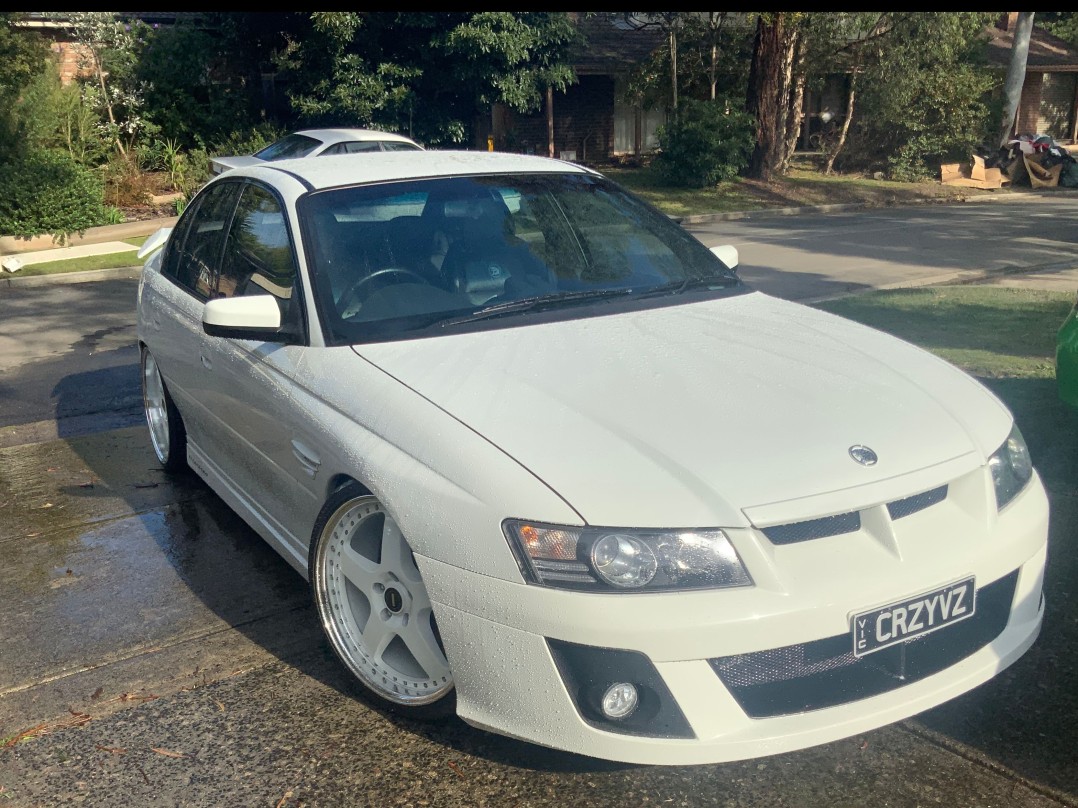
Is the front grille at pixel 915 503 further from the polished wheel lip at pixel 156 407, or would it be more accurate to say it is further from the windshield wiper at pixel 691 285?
the polished wheel lip at pixel 156 407

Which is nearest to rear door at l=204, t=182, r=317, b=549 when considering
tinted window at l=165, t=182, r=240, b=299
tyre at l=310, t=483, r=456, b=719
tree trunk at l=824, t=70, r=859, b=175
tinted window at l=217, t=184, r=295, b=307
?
tinted window at l=217, t=184, r=295, b=307

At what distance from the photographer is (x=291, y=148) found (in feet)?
55.3

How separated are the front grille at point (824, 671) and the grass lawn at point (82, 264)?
1297 cm

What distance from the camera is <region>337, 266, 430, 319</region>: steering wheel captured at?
3.77 metres

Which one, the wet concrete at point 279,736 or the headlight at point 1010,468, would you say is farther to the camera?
the headlight at point 1010,468

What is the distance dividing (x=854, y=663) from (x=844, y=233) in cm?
1578

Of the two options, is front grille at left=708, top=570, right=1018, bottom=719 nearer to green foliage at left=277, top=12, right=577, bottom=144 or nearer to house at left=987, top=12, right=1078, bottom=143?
green foliage at left=277, top=12, right=577, bottom=144

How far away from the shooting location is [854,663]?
272cm

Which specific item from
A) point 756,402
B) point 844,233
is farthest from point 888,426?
point 844,233

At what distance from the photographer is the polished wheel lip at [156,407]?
18.7ft

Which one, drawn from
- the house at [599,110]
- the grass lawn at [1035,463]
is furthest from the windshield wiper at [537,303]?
the house at [599,110]

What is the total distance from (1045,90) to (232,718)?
46675 millimetres

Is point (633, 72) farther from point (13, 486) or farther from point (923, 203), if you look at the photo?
point (13, 486)

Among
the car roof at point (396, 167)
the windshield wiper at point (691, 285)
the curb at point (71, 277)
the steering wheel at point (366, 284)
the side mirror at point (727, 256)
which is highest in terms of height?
the car roof at point (396, 167)
